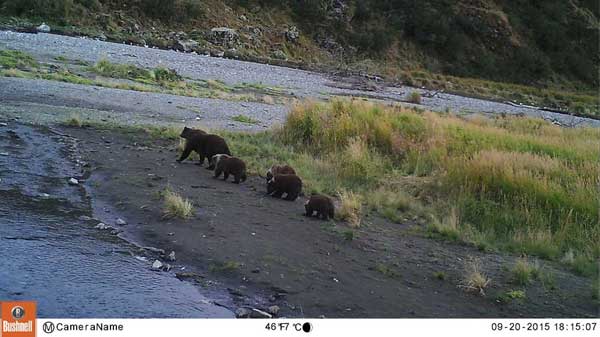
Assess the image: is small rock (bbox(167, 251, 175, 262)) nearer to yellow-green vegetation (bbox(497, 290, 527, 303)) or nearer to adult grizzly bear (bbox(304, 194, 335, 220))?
adult grizzly bear (bbox(304, 194, 335, 220))

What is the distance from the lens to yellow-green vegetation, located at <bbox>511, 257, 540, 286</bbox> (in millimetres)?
7887

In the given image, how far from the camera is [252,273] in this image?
275 inches

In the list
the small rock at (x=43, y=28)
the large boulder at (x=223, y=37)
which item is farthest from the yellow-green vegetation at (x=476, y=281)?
the large boulder at (x=223, y=37)

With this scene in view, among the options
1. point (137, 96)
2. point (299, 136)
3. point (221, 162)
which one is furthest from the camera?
point (137, 96)

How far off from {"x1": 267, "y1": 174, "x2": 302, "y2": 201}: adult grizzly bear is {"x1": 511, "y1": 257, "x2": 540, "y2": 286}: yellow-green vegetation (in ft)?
12.6

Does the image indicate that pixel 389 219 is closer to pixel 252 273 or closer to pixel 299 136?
pixel 252 273

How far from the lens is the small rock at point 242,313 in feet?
18.9

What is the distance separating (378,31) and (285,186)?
6060cm

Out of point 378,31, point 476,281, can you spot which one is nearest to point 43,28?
point 378,31

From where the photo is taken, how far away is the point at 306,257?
7.82 m

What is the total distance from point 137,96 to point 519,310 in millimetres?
17434

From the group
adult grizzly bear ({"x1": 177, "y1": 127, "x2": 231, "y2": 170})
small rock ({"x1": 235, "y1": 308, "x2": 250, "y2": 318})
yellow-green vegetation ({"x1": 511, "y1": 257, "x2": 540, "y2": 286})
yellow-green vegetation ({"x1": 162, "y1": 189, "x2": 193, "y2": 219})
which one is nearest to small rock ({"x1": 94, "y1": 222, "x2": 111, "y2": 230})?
yellow-green vegetation ({"x1": 162, "y1": 189, "x2": 193, "y2": 219})

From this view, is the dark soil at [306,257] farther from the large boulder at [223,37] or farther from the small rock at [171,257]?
the large boulder at [223,37]
